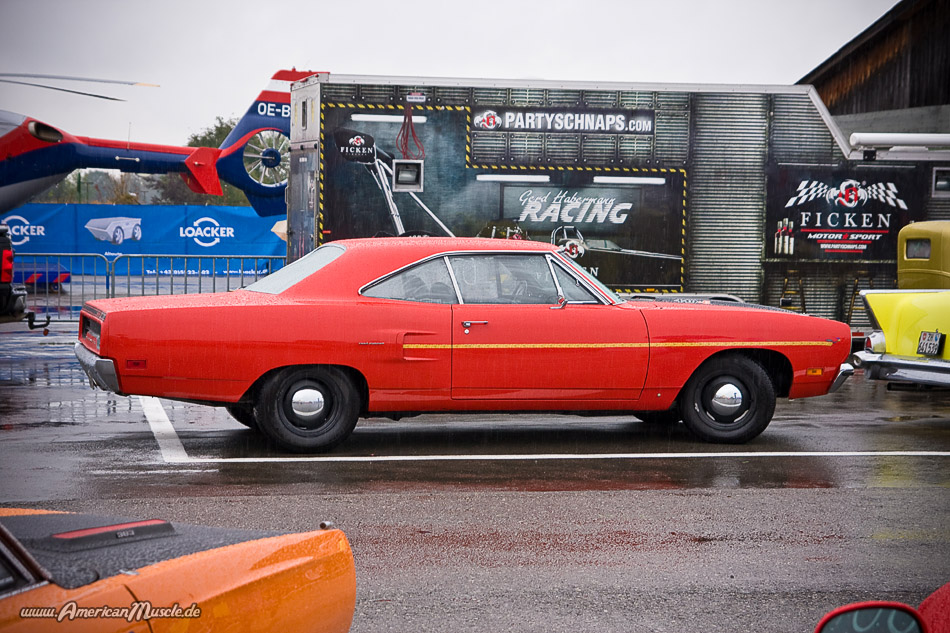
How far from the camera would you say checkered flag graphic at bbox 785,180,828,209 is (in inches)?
508

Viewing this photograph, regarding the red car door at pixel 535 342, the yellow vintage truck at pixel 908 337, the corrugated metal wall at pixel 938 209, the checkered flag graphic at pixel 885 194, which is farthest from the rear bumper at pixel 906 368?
the corrugated metal wall at pixel 938 209

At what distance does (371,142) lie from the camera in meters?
12.1

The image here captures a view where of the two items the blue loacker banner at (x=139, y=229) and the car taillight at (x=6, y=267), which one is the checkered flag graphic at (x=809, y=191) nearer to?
the car taillight at (x=6, y=267)

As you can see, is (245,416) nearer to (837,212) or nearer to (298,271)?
(298,271)

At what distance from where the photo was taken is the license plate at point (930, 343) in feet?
27.0

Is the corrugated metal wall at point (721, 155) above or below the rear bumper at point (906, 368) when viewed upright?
above

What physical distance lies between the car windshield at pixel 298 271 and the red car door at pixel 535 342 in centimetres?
92

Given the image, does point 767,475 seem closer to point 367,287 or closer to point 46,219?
point 367,287

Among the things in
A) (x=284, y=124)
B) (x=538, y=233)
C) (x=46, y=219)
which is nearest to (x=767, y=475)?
(x=538, y=233)

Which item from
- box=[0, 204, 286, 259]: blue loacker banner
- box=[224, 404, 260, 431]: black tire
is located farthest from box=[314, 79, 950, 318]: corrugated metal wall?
box=[0, 204, 286, 259]: blue loacker banner

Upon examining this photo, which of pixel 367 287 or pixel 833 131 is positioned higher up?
pixel 833 131

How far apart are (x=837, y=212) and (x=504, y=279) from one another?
7.39 m

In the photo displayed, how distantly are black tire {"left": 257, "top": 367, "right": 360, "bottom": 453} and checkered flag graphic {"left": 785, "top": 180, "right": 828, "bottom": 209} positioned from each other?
8.12 meters

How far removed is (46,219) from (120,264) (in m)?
3.57
